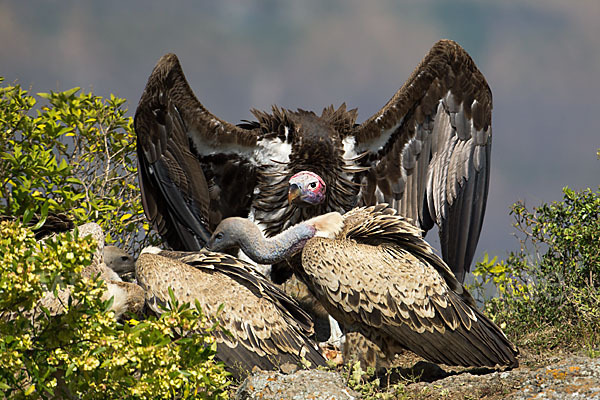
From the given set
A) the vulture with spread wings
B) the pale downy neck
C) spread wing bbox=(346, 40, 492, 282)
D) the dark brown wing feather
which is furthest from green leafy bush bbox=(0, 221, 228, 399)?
spread wing bbox=(346, 40, 492, 282)

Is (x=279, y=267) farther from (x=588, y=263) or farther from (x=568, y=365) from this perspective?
(x=568, y=365)

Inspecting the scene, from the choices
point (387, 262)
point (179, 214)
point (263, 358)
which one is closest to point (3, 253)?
point (263, 358)

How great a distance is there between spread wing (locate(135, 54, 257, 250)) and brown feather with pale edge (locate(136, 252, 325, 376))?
2.42m

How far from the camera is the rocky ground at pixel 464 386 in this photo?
475cm

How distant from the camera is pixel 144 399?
12.6 feet

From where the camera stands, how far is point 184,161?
8.48m

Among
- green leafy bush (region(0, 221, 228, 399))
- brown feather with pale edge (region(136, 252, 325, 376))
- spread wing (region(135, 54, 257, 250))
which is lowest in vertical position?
green leafy bush (region(0, 221, 228, 399))

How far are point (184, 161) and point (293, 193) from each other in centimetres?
137

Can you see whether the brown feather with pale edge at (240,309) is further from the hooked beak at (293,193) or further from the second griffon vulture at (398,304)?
the hooked beak at (293,193)

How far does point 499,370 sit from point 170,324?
3.08 m

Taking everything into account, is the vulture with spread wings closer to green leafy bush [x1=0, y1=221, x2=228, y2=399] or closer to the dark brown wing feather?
the dark brown wing feather

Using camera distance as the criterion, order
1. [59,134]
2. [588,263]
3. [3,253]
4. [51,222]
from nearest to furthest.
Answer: [3,253] → [51,222] → [588,263] → [59,134]

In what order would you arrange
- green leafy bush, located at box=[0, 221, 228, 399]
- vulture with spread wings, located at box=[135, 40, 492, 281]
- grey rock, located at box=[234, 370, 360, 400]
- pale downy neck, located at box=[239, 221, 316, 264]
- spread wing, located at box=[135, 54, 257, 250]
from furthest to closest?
vulture with spread wings, located at box=[135, 40, 492, 281], spread wing, located at box=[135, 54, 257, 250], pale downy neck, located at box=[239, 221, 316, 264], grey rock, located at box=[234, 370, 360, 400], green leafy bush, located at box=[0, 221, 228, 399]

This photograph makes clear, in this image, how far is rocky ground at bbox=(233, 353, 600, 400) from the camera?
475 cm
